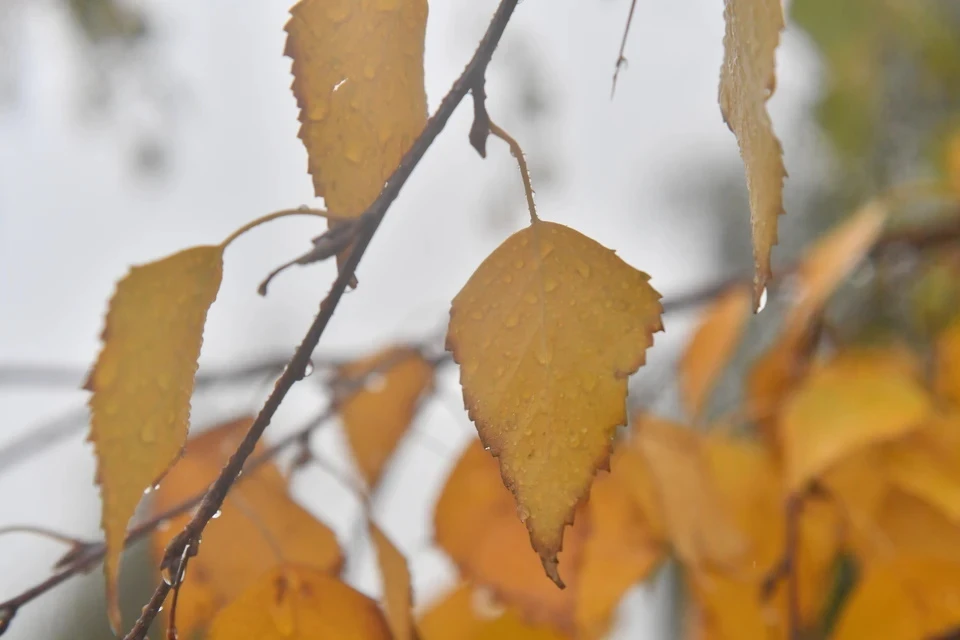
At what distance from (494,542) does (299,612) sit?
0.47 feet

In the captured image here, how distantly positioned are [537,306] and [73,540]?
139 mm

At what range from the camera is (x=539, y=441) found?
0.47ft

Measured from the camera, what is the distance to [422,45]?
0.15 meters

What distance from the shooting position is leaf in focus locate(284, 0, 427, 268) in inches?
5.8

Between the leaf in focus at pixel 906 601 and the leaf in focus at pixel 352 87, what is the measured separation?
23 cm

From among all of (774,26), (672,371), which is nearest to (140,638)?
(774,26)

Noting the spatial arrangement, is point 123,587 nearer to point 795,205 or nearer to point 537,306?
point 537,306

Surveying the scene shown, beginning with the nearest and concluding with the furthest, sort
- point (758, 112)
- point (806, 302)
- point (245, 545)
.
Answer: point (758, 112) → point (245, 545) → point (806, 302)

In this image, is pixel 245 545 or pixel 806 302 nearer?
pixel 245 545

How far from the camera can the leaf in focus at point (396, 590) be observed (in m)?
0.20

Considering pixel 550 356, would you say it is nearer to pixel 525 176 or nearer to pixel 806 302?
pixel 525 176

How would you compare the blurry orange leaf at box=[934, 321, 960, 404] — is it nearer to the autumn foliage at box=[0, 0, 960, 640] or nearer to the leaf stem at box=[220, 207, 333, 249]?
the autumn foliage at box=[0, 0, 960, 640]

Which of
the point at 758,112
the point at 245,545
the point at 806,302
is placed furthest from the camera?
the point at 806,302

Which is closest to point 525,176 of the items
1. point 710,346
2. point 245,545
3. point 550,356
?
point 550,356
